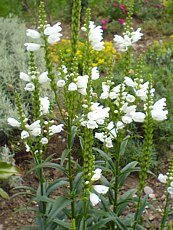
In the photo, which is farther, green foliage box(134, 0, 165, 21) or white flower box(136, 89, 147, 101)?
green foliage box(134, 0, 165, 21)

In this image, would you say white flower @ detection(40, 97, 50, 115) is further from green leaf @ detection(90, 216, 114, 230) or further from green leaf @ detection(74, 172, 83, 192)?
green leaf @ detection(90, 216, 114, 230)

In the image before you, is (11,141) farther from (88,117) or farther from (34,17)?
(34,17)

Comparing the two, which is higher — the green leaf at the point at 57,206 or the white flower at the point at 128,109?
the white flower at the point at 128,109

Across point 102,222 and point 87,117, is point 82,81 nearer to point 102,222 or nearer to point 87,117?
point 87,117

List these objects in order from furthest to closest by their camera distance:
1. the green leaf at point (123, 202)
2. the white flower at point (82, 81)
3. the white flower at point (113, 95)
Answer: the green leaf at point (123, 202) < the white flower at point (113, 95) < the white flower at point (82, 81)

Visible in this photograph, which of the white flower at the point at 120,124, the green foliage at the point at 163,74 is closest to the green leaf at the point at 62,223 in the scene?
the white flower at the point at 120,124

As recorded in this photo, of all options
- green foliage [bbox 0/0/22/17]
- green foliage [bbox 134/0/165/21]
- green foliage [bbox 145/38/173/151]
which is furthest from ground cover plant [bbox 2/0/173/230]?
green foliage [bbox 134/0/165/21]

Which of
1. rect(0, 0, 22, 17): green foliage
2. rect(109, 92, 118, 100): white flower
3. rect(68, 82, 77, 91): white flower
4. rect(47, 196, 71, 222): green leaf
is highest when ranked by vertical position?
rect(0, 0, 22, 17): green foliage

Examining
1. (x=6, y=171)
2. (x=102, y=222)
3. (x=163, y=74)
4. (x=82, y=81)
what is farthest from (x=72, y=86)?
(x=163, y=74)

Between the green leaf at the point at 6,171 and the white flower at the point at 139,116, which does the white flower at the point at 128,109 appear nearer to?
the white flower at the point at 139,116

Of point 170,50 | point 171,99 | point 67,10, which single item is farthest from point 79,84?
point 67,10

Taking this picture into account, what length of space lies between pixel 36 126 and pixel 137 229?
97 cm

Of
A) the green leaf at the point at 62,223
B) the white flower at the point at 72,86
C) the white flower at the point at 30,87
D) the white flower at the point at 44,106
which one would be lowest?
the green leaf at the point at 62,223

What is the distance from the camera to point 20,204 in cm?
430
